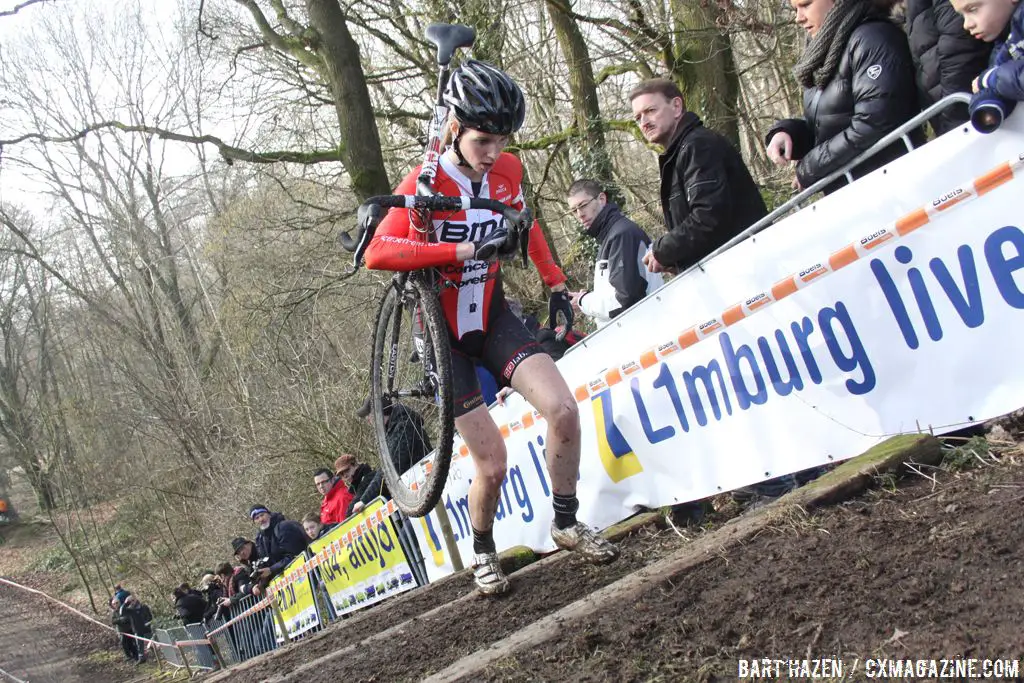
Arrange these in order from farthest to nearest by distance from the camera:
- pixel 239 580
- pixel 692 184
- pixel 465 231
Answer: pixel 239 580 → pixel 692 184 → pixel 465 231

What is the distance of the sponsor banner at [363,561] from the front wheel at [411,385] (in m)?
1.62

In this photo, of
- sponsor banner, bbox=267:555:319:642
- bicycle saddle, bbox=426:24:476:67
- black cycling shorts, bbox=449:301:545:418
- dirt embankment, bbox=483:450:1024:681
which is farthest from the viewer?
sponsor banner, bbox=267:555:319:642

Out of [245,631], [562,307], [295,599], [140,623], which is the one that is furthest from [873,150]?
[140,623]

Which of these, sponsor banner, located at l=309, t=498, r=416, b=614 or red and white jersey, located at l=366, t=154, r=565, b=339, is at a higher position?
red and white jersey, located at l=366, t=154, r=565, b=339

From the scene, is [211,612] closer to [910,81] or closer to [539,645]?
[539,645]

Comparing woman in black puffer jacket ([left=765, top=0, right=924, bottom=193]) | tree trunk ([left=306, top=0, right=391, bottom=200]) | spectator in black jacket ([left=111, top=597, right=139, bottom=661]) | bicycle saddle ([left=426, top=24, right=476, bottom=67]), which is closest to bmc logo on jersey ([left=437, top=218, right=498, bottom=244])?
bicycle saddle ([left=426, top=24, right=476, bottom=67])

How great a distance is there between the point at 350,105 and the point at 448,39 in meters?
8.28

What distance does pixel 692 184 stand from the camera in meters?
4.90

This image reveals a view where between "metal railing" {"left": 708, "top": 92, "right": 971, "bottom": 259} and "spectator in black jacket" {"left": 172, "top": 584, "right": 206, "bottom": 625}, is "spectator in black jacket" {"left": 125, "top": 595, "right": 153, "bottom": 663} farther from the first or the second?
"metal railing" {"left": 708, "top": 92, "right": 971, "bottom": 259}

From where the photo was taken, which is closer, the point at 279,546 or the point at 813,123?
the point at 813,123

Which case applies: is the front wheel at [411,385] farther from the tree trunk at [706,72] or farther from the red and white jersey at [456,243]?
the tree trunk at [706,72]

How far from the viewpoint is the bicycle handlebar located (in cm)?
388

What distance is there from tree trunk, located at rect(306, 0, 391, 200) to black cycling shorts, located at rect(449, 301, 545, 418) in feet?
26.3

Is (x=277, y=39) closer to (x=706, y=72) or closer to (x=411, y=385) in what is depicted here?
(x=706, y=72)
